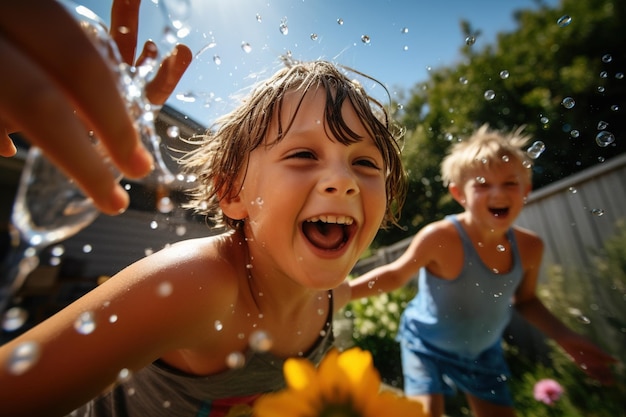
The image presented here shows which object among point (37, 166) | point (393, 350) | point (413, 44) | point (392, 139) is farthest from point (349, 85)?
point (393, 350)

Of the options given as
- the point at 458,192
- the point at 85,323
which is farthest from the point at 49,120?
the point at 458,192

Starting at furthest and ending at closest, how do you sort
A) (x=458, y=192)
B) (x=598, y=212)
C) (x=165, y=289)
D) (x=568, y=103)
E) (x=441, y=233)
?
(x=598, y=212), (x=458, y=192), (x=441, y=233), (x=568, y=103), (x=165, y=289)

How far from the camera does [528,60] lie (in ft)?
28.8

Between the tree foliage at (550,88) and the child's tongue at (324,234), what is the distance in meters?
2.79

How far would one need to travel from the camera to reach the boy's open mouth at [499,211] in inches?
84.5

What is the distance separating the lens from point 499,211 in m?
2.16

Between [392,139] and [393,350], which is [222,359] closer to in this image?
[392,139]

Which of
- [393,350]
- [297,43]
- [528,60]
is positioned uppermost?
[528,60]

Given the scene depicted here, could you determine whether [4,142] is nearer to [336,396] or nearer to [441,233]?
[336,396]

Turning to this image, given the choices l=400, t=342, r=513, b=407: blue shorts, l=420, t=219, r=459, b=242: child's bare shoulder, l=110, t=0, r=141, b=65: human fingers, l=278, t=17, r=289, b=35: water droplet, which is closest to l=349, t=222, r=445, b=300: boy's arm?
l=420, t=219, r=459, b=242: child's bare shoulder

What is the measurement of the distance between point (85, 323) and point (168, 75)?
0.80 metres

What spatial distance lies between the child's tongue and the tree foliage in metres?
2.79

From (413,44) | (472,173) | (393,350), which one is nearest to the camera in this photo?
(413,44)

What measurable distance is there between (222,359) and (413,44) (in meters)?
1.95
